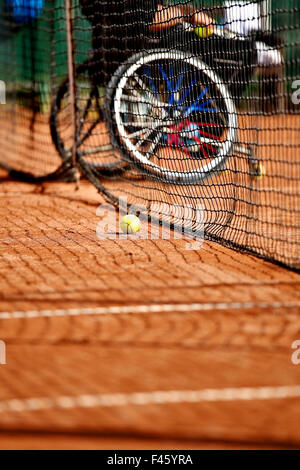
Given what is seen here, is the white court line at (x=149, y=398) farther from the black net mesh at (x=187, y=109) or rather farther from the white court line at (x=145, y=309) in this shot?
the black net mesh at (x=187, y=109)

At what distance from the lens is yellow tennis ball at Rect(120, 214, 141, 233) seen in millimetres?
4613

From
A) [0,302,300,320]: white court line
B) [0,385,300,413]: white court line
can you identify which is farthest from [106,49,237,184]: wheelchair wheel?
[0,385,300,413]: white court line

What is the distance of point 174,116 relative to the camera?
5180 millimetres

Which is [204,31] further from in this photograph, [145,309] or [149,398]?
[149,398]

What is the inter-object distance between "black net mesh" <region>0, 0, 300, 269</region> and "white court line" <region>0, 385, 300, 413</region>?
4.83 feet

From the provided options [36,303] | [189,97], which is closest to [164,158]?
[189,97]

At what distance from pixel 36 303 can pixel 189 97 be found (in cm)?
267

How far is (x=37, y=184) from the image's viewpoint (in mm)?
6801

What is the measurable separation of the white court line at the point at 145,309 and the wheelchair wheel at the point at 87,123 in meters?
3.18

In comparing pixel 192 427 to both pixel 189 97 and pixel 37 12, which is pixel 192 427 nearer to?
pixel 189 97

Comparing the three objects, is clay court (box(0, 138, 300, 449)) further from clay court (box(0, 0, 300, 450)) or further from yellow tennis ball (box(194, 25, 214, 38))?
yellow tennis ball (box(194, 25, 214, 38))

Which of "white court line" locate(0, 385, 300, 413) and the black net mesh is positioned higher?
the black net mesh

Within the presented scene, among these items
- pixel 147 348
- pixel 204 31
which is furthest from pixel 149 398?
pixel 204 31

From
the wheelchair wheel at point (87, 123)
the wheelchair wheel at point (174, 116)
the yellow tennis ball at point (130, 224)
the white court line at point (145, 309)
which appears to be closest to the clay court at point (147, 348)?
the white court line at point (145, 309)
